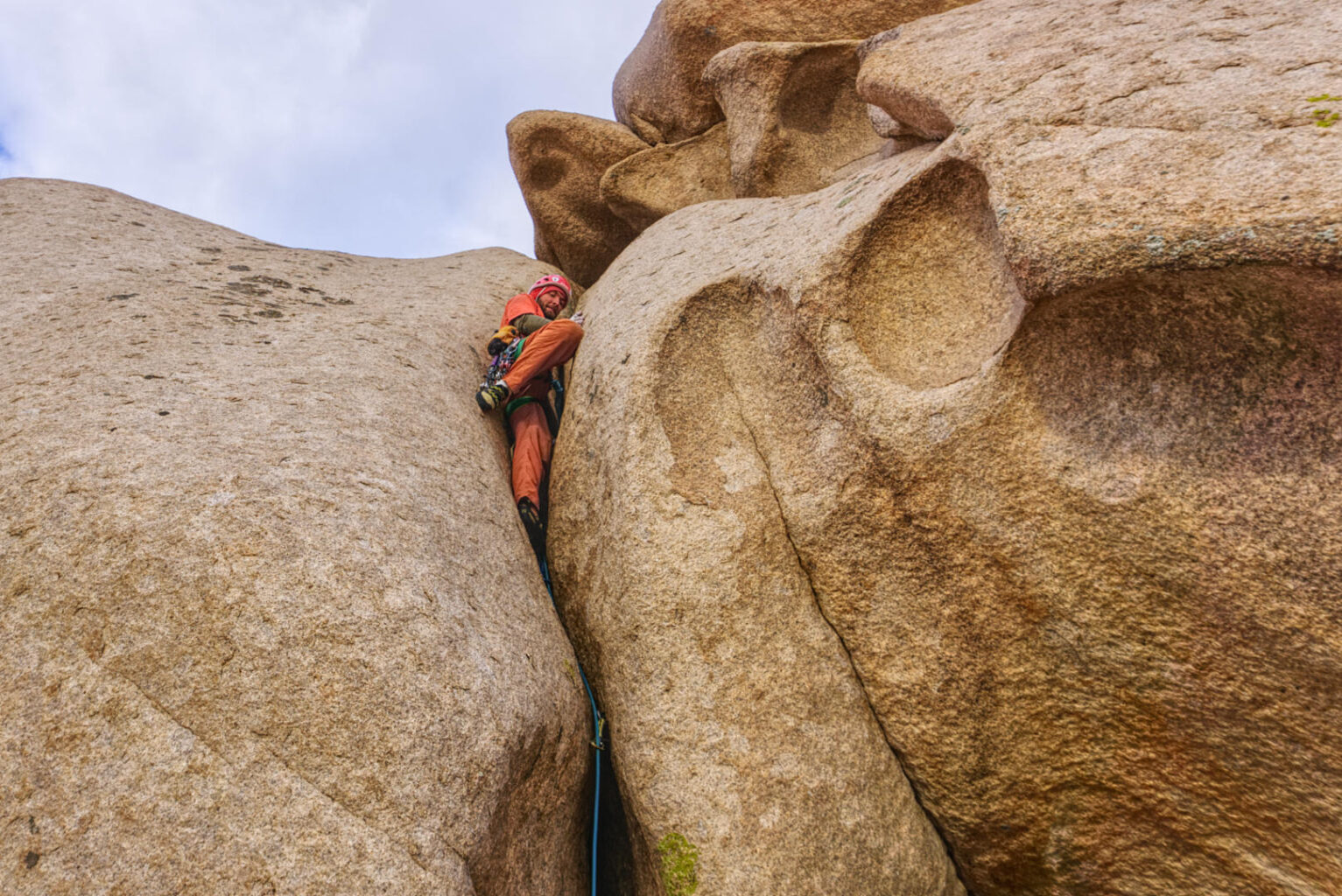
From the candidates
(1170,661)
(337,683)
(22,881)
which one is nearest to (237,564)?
(337,683)

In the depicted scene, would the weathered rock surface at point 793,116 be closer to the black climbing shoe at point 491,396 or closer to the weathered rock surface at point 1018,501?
the weathered rock surface at point 1018,501

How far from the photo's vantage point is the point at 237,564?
324cm

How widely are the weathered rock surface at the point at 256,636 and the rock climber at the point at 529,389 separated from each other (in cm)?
38

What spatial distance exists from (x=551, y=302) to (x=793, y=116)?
2683mm

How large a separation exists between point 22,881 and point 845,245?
4107 mm

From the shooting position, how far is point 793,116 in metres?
7.18

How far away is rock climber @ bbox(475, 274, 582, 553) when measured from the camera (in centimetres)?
520

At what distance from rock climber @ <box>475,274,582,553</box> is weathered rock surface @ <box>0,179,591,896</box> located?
385 millimetres

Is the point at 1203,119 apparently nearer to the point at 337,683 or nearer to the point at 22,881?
the point at 337,683

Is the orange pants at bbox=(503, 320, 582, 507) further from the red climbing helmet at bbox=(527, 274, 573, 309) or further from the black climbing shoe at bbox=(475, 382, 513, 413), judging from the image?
the red climbing helmet at bbox=(527, 274, 573, 309)

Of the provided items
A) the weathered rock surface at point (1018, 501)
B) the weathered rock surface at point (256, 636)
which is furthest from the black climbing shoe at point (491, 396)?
the weathered rock surface at point (1018, 501)

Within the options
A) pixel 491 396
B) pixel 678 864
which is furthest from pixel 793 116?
pixel 678 864

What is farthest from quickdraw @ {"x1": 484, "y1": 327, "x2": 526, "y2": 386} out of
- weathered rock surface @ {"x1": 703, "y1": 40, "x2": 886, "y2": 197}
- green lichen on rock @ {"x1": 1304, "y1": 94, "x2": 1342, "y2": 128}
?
green lichen on rock @ {"x1": 1304, "y1": 94, "x2": 1342, "y2": 128}

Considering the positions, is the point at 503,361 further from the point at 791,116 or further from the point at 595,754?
the point at 791,116
